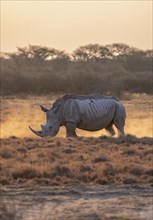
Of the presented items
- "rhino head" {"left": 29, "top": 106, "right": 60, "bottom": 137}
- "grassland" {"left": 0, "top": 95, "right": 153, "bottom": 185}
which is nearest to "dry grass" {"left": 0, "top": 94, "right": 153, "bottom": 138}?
"rhino head" {"left": 29, "top": 106, "right": 60, "bottom": 137}

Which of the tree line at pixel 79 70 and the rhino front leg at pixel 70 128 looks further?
the tree line at pixel 79 70

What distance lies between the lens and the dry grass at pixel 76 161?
33.8 ft

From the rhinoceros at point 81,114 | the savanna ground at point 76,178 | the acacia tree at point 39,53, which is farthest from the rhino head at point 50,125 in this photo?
the acacia tree at point 39,53

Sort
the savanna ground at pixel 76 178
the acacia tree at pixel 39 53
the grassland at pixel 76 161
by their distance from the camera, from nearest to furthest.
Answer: the savanna ground at pixel 76 178 → the grassland at pixel 76 161 → the acacia tree at pixel 39 53

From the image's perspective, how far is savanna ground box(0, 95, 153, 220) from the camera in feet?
27.1

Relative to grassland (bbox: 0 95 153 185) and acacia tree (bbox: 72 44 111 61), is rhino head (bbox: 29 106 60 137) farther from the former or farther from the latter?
acacia tree (bbox: 72 44 111 61)

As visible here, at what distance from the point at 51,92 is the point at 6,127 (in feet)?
84.0

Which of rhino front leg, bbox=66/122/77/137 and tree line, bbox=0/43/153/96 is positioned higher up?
tree line, bbox=0/43/153/96

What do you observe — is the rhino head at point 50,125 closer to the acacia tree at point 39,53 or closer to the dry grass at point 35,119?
the dry grass at point 35,119

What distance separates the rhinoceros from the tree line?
25306 millimetres

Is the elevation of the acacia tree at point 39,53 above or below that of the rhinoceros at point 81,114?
above

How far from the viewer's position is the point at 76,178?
33.9 feet

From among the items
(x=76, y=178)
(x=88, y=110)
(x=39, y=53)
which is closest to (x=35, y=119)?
(x=88, y=110)

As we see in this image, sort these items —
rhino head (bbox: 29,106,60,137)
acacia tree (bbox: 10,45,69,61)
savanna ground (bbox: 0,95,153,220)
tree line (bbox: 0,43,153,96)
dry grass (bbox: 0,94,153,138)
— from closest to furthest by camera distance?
1. savanna ground (bbox: 0,95,153,220)
2. rhino head (bbox: 29,106,60,137)
3. dry grass (bbox: 0,94,153,138)
4. tree line (bbox: 0,43,153,96)
5. acacia tree (bbox: 10,45,69,61)
